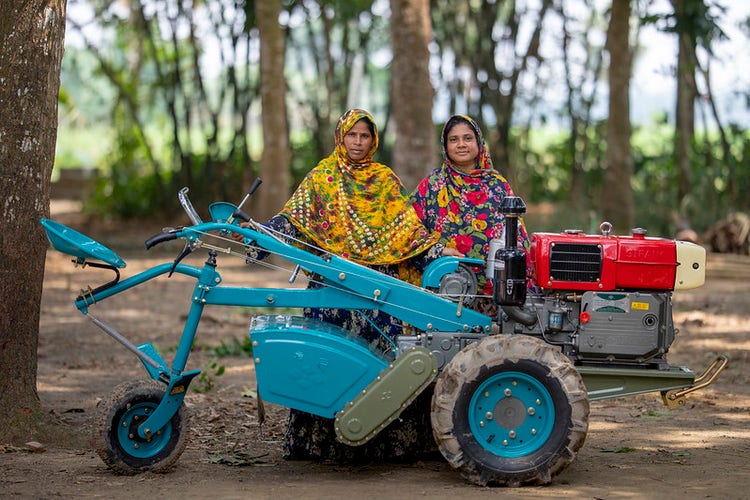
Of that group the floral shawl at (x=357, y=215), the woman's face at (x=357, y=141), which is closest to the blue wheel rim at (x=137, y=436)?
the floral shawl at (x=357, y=215)

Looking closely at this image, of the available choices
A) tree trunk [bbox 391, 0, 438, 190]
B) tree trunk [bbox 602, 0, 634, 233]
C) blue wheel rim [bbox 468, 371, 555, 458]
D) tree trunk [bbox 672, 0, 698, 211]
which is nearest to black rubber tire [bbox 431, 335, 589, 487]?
blue wheel rim [bbox 468, 371, 555, 458]

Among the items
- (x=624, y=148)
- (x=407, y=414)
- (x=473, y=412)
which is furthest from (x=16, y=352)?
(x=624, y=148)

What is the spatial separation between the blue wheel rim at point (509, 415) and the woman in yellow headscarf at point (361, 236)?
76 centimetres

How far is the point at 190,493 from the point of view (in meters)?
4.50

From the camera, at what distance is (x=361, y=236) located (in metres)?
5.21

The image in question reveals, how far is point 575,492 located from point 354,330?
145 centimetres

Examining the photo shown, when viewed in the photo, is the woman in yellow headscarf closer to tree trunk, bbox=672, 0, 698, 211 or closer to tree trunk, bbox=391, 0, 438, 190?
tree trunk, bbox=391, 0, 438, 190

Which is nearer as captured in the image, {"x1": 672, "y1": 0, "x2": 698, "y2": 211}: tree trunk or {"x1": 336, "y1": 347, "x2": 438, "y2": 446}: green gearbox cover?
{"x1": 336, "y1": 347, "x2": 438, "y2": 446}: green gearbox cover

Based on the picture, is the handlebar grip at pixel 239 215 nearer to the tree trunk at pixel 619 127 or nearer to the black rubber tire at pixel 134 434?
the black rubber tire at pixel 134 434

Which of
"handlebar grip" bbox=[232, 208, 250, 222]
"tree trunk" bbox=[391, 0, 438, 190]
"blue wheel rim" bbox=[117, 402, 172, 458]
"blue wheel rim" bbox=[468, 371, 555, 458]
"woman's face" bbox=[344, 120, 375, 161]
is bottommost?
"blue wheel rim" bbox=[117, 402, 172, 458]

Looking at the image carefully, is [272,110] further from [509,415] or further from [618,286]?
[509,415]

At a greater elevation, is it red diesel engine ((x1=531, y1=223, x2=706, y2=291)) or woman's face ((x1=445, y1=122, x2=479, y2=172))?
woman's face ((x1=445, y1=122, x2=479, y2=172))

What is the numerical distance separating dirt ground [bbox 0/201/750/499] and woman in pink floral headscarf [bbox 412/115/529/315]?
1.06 meters

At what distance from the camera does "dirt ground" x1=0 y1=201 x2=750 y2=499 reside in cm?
457
